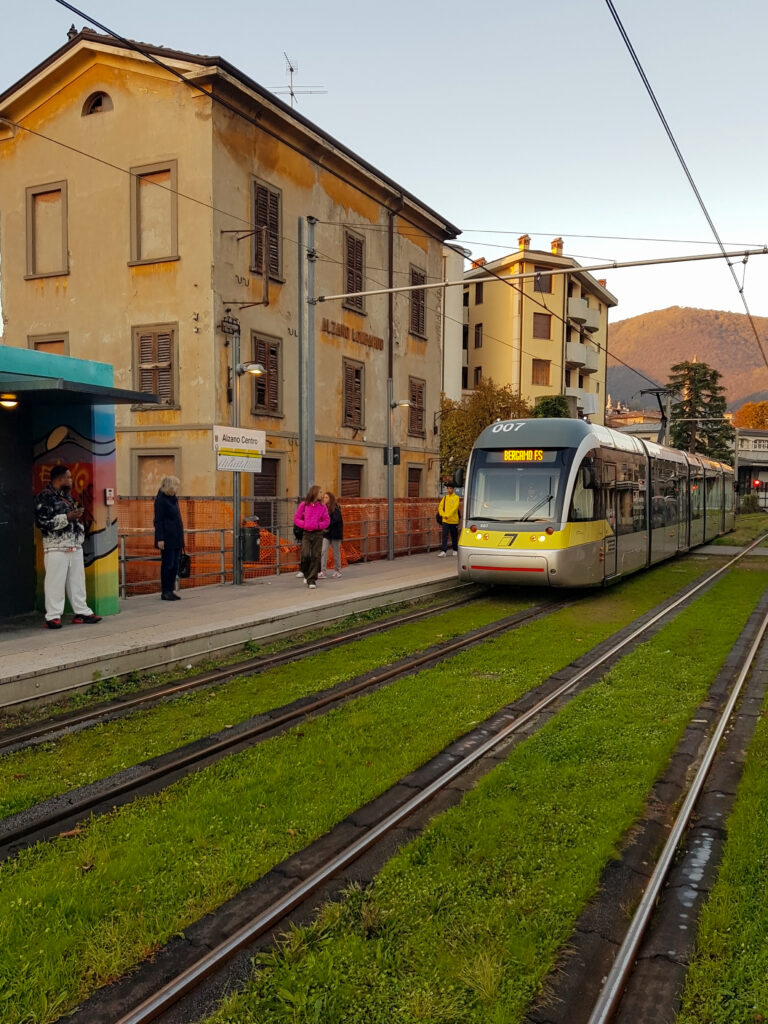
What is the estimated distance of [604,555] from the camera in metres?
14.9

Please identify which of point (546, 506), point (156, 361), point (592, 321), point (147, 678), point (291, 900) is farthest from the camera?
point (592, 321)

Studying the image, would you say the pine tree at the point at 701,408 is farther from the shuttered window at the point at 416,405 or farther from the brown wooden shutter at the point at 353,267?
the brown wooden shutter at the point at 353,267

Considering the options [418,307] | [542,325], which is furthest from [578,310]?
[418,307]

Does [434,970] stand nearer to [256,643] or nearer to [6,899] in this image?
[6,899]

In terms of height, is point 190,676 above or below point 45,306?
below

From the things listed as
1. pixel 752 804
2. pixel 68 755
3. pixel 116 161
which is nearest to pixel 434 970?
pixel 752 804

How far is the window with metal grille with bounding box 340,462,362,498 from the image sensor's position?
24766 mm

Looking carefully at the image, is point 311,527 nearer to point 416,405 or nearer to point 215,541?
point 215,541

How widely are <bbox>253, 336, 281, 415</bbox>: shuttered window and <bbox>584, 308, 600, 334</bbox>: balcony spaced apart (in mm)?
39641

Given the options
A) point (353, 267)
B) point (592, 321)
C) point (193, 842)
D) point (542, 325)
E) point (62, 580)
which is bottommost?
point (193, 842)

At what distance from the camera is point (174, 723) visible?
7.11 metres

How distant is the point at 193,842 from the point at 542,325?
52464 mm

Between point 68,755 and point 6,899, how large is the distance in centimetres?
239

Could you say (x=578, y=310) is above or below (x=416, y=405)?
above
